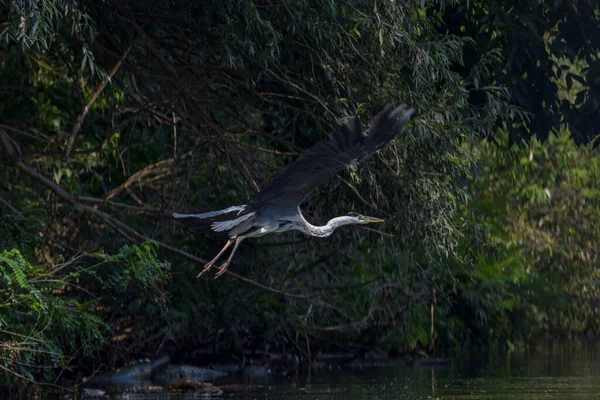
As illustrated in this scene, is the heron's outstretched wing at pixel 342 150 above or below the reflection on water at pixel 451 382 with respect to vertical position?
above

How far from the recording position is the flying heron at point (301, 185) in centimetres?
941

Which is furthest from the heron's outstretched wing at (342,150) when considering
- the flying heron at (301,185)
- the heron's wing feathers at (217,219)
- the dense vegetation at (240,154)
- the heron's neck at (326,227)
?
the dense vegetation at (240,154)

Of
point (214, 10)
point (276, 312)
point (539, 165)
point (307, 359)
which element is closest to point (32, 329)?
point (214, 10)

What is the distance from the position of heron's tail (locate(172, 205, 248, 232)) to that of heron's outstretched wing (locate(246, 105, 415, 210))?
83 centimetres

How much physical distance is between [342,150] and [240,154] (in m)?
4.85

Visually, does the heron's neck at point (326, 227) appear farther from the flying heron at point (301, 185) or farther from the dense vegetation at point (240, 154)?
the dense vegetation at point (240, 154)

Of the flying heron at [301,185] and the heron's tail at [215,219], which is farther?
the heron's tail at [215,219]

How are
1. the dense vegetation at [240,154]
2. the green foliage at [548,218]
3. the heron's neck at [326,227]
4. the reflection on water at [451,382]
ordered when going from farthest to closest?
1. the green foliage at [548,218]
2. the reflection on water at [451,382]
3. the dense vegetation at [240,154]
4. the heron's neck at [326,227]

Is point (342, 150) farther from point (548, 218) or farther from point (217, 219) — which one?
point (548, 218)

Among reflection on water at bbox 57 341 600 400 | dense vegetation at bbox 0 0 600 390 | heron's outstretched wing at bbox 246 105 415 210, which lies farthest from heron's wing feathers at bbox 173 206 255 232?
reflection on water at bbox 57 341 600 400

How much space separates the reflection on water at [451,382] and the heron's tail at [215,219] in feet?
7.87

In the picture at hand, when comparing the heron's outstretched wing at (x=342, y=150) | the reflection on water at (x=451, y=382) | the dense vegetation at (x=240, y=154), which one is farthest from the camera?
the reflection on water at (x=451, y=382)

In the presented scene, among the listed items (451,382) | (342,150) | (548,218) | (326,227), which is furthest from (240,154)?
(548,218)

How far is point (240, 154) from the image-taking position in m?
14.3
